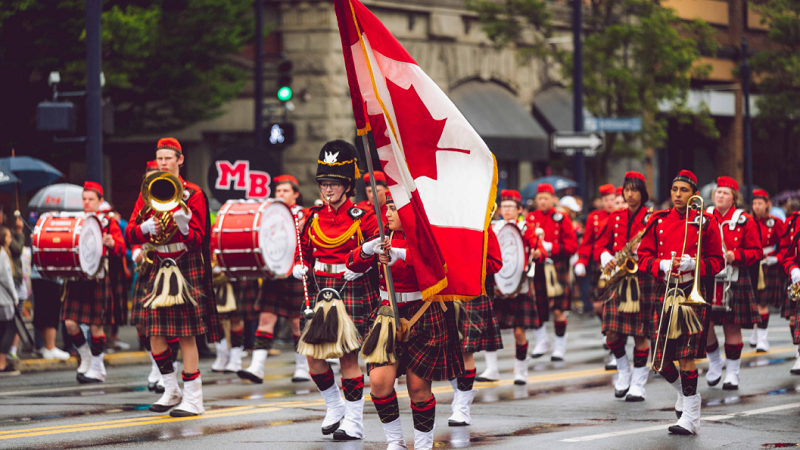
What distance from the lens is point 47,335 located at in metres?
14.1

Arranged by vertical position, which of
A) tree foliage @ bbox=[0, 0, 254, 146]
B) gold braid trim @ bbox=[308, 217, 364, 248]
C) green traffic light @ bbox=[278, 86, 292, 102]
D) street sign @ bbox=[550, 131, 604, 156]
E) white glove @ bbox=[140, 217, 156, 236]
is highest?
tree foliage @ bbox=[0, 0, 254, 146]

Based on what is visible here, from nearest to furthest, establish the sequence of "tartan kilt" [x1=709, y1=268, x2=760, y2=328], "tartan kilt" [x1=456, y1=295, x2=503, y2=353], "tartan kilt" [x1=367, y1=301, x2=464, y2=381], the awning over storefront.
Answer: "tartan kilt" [x1=367, y1=301, x2=464, y2=381], "tartan kilt" [x1=456, y1=295, x2=503, y2=353], "tartan kilt" [x1=709, y1=268, x2=760, y2=328], the awning over storefront

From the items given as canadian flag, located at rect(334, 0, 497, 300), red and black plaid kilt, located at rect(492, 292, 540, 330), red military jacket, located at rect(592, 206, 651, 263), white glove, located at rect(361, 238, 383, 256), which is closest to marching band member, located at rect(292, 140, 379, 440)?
white glove, located at rect(361, 238, 383, 256)

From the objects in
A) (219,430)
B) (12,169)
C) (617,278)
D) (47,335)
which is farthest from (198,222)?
(12,169)

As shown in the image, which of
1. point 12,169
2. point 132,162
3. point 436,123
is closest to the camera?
point 436,123

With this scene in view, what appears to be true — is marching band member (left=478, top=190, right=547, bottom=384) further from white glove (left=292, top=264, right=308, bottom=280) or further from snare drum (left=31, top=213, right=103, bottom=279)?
snare drum (left=31, top=213, right=103, bottom=279)

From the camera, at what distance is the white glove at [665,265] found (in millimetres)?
8938

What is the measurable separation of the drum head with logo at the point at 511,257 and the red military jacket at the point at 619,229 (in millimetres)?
921

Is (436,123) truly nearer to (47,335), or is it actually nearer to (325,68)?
(47,335)

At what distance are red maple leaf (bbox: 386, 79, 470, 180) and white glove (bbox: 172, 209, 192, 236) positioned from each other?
2.92 meters

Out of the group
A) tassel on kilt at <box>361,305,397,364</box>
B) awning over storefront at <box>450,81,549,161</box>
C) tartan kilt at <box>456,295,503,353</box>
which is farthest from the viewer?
awning over storefront at <box>450,81,549,161</box>

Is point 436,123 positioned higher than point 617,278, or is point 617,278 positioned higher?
point 436,123

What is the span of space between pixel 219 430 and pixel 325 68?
16.4 metres

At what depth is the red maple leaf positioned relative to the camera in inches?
266
